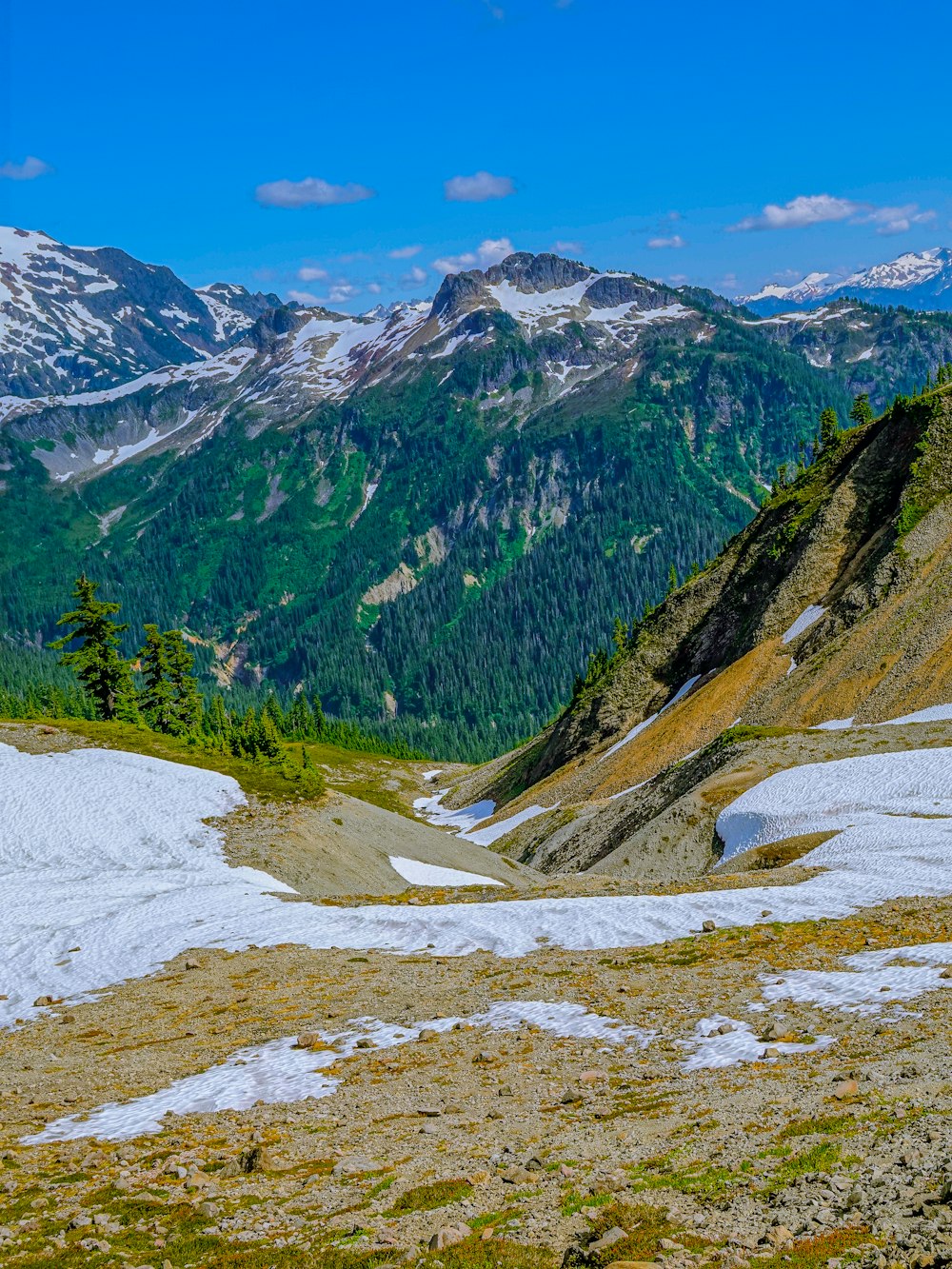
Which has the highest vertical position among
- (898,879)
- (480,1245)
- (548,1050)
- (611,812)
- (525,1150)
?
(480,1245)

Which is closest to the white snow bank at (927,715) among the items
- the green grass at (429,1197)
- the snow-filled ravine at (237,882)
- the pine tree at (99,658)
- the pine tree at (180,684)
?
the snow-filled ravine at (237,882)

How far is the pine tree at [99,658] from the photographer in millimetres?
78375

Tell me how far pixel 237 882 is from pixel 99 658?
46.6 meters

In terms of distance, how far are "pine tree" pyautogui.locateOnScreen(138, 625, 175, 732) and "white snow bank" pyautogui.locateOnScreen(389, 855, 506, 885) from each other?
1863 inches

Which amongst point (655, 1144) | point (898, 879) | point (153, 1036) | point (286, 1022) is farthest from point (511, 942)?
point (655, 1144)

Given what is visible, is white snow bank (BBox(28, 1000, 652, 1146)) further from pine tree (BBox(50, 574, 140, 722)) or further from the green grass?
pine tree (BBox(50, 574, 140, 722))

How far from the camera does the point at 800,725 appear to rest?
7131 cm

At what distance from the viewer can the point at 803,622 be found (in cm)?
8694

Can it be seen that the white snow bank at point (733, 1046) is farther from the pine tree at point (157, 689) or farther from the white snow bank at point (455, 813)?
the white snow bank at point (455, 813)

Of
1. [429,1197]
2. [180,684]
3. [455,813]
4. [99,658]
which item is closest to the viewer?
[429,1197]

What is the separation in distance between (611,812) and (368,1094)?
54.5 metres

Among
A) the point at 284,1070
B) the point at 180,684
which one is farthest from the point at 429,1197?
the point at 180,684

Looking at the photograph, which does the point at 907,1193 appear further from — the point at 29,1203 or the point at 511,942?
the point at 511,942

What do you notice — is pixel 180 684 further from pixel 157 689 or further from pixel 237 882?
pixel 237 882
